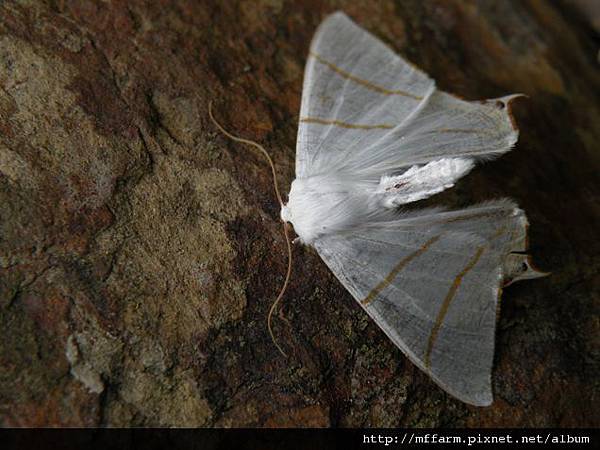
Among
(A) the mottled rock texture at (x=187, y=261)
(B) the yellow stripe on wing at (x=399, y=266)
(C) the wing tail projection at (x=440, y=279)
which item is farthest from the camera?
(B) the yellow stripe on wing at (x=399, y=266)

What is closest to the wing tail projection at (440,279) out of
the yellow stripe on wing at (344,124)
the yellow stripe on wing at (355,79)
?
the yellow stripe on wing at (344,124)

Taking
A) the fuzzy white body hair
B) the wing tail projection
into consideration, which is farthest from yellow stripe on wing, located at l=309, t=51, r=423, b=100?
the wing tail projection

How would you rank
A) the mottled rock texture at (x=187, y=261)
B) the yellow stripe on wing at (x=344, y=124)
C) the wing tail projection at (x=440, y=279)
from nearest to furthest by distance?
the mottled rock texture at (x=187, y=261) → the wing tail projection at (x=440, y=279) → the yellow stripe on wing at (x=344, y=124)

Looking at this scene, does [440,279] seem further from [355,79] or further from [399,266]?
[355,79]

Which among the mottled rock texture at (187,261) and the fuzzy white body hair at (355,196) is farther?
the fuzzy white body hair at (355,196)

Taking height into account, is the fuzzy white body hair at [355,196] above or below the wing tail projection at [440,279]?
above

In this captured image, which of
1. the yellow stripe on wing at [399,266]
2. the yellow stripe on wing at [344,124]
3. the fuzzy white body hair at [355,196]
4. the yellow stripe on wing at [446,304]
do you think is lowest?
the yellow stripe on wing at [446,304]

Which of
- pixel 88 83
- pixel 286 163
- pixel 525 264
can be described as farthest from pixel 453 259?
pixel 88 83

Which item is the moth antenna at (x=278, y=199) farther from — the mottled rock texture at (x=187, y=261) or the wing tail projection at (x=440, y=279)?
the wing tail projection at (x=440, y=279)
